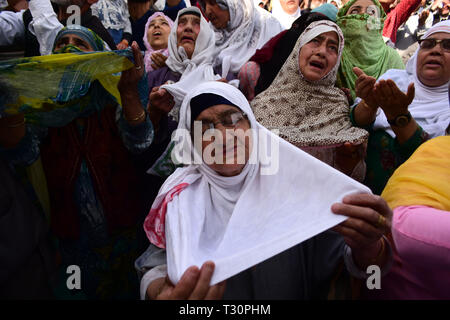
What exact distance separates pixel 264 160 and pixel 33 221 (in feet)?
3.44

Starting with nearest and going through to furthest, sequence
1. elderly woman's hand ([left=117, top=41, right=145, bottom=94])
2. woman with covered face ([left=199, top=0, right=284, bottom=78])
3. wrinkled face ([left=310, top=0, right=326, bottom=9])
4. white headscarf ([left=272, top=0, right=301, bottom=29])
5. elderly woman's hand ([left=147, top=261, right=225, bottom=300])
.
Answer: elderly woman's hand ([left=147, top=261, right=225, bottom=300]) < elderly woman's hand ([left=117, top=41, right=145, bottom=94]) < woman with covered face ([left=199, top=0, right=284, bottom=78]) < white headscarf ([left=272, top=0, right=301, bottom=29]) < wrinkled face ([left=310, top=0, right=326, bottom=9])

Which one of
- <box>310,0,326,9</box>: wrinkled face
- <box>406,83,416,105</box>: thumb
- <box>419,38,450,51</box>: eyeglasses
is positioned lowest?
<box>406,83,416,105</box>: thumb

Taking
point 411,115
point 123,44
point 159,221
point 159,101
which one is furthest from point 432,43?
point 123,44

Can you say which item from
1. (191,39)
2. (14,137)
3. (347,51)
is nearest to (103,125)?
(14,137)

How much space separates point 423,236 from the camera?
3.30 feet

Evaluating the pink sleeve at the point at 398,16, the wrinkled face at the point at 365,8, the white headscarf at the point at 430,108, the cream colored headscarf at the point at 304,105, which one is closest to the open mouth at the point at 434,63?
the white headscarf at the point at 430,108

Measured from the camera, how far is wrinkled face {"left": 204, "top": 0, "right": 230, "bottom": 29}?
2.96 meters

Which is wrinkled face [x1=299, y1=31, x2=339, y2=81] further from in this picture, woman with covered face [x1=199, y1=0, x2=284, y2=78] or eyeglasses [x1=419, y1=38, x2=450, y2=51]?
woman with covered face [x1=199, y1=0, x2=284, y2=78]

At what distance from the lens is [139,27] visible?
4172 millimetres

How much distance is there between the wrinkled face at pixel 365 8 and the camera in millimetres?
2773

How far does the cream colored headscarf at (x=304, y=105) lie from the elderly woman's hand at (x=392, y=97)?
0.66ft

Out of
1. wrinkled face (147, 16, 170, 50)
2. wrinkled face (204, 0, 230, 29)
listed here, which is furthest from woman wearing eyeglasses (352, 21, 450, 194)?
wrinkled face (147, 16, 170, 50)

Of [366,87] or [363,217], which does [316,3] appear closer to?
[366,87]
